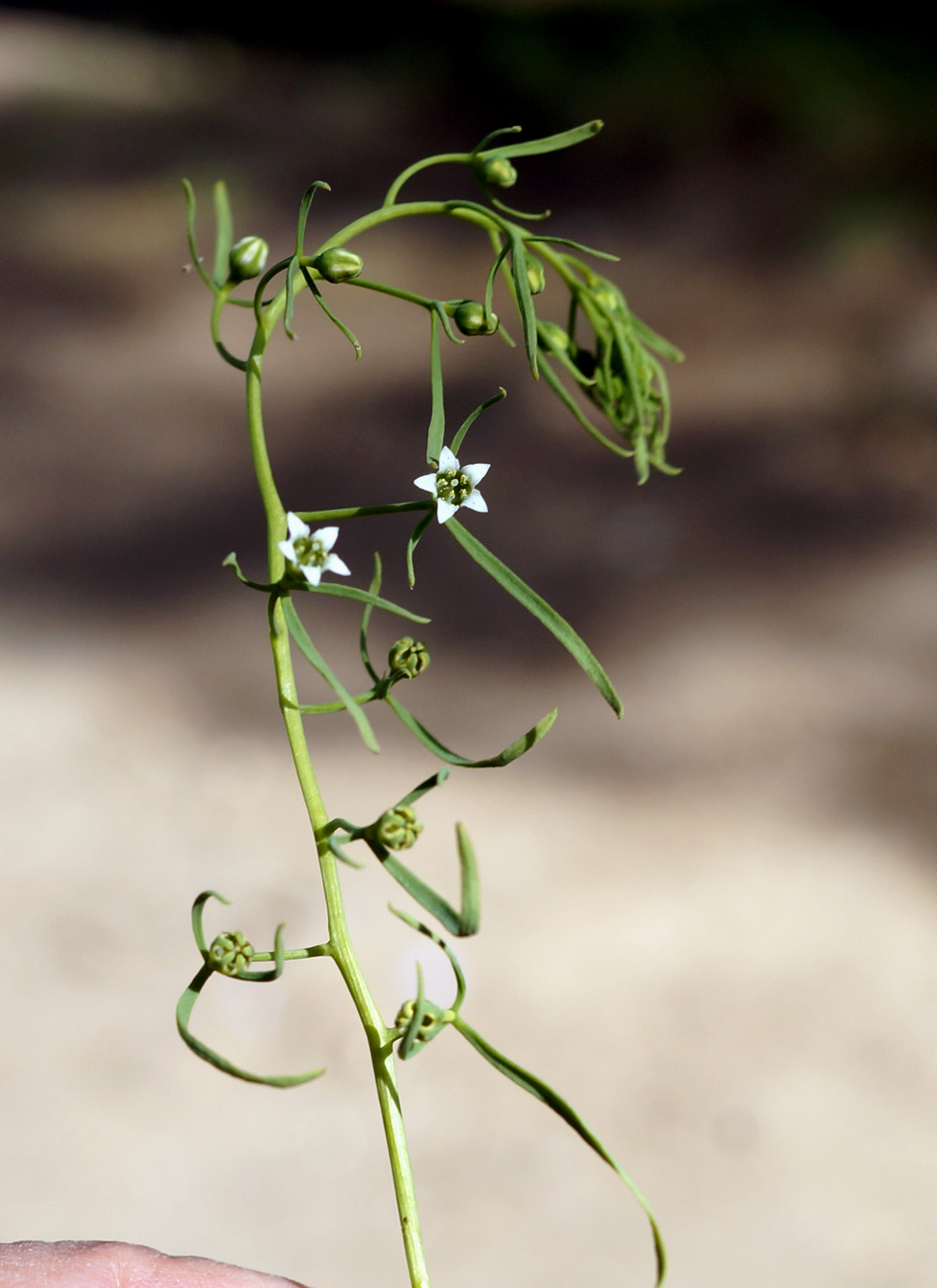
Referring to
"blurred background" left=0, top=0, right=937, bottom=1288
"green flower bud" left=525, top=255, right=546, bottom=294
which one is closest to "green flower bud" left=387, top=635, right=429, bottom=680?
"green flower bud" left=525, top=255, right=546, bottom=294

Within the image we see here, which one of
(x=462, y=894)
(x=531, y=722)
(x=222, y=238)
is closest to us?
(x=462, y=894)

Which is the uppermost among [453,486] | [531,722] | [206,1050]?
[531,722]

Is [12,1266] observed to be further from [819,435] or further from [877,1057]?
[819,435]

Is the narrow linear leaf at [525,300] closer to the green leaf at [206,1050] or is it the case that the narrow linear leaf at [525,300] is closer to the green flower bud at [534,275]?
the green flower bud at [534,275]

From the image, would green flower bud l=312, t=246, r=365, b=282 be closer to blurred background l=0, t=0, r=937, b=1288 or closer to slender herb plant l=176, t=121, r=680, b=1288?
slender herb plant l=176, t=121, r=680, b=1288

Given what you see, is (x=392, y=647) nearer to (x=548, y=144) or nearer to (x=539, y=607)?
(x=539, y=607)

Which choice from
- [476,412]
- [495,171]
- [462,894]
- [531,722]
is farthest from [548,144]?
[531,722]

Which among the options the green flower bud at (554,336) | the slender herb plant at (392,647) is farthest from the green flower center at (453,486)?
the green flower bud at (554,336)

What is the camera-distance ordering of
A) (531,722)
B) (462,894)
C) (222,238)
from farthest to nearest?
(531,722), (222,238), (462,894)
